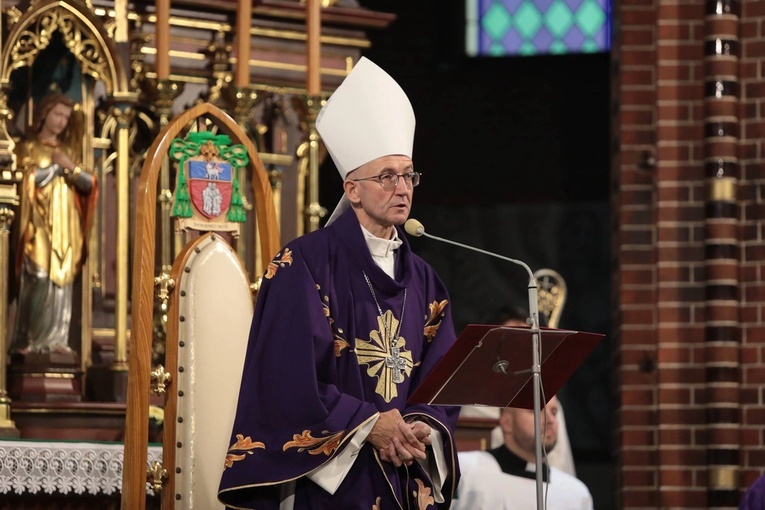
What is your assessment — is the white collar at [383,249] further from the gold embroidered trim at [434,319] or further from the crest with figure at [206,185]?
the crest with figure at [206,185]

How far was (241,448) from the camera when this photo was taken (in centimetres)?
415

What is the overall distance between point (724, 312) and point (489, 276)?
2.25 m

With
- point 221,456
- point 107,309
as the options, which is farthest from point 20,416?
point 221,456

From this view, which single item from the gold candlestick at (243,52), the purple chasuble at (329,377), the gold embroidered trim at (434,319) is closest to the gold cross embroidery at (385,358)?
the purple chasuble at (329,377)

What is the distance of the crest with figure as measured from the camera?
4.82m

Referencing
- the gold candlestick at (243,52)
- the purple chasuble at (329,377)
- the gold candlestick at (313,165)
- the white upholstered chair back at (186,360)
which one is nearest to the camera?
the purple chasuble at (329,377)

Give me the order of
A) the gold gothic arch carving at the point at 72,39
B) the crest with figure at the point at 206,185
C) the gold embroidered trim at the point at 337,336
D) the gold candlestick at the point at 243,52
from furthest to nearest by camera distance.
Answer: the gold gothic arch carving at the point at 72,39 < the gold candlestick at the point at 243,52 < the crest with figure at the point at 206,185 < the gold embroidered trim at the point at 337,336

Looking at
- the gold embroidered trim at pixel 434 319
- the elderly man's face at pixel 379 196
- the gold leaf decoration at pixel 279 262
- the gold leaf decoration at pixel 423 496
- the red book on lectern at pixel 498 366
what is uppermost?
the elderly man's face at pixel 379 196

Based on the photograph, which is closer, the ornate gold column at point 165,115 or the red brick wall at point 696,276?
the ornate gold column at point 165,115

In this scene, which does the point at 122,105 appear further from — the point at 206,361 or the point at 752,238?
the point at 752,238

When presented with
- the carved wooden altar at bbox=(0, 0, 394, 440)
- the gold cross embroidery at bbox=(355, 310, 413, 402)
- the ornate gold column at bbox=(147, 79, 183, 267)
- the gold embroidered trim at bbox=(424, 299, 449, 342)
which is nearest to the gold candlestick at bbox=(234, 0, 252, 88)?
the carved wooden altar at bbox=(0, 0, 394, 440)

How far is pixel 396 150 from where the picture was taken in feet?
14.5

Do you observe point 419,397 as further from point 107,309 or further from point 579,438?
point 579,438

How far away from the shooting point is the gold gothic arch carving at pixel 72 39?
20.4 ft
